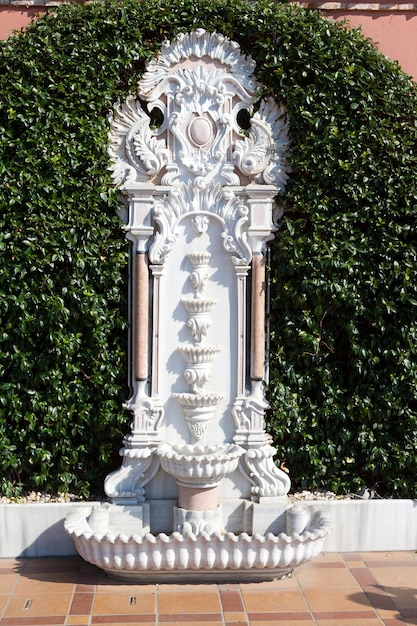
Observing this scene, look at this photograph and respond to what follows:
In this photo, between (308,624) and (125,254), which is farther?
(125,254)

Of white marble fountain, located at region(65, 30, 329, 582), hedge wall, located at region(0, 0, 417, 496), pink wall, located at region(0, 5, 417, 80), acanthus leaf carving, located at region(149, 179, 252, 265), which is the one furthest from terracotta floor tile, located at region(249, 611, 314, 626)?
pink wall, located at region(0, 5, 417, 80)

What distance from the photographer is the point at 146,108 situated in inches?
216

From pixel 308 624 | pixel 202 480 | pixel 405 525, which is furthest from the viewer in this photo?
pixel 405 525

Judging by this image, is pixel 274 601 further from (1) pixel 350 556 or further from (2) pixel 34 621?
(2) pixel 34 621

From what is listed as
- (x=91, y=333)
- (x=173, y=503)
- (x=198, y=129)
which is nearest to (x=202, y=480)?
(x=173, y=503)

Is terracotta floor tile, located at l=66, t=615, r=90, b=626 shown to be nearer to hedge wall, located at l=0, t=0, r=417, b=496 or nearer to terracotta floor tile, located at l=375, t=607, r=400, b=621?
hedge wall, located at l=0, t=0, r=417, b=496

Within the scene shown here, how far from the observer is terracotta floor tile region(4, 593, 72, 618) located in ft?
14.5

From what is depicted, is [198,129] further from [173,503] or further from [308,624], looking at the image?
[308,624]

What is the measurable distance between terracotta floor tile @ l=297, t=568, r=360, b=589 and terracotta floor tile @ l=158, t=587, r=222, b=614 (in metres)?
0.60

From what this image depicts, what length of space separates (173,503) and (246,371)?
1.06m

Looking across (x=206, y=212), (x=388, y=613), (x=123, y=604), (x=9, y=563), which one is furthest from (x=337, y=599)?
(x=206, y=212)

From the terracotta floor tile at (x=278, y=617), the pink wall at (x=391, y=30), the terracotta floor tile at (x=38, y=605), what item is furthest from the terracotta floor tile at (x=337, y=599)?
the pink wall at (x=391, y=30)

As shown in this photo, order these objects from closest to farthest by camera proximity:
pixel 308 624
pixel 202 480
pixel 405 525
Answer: pixel 308 624 → pixel 202 480 → pixel 405 525

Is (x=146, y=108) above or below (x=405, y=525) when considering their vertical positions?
above
